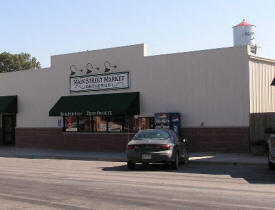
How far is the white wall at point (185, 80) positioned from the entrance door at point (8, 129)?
15.9 ft

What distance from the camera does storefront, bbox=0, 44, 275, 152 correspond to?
73.5 feet

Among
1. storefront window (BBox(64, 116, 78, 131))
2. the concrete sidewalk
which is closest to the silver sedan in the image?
the concrete sidewalk

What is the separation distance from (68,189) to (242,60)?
13.2m

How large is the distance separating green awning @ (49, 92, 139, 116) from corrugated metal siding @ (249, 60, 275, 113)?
623 cm

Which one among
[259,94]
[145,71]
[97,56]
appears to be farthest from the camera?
[97,56]

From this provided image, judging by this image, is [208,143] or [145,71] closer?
[208,143]

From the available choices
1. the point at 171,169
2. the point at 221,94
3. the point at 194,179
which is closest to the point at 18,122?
the point at 221,94

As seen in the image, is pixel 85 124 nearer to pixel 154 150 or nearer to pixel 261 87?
pixel 261 87

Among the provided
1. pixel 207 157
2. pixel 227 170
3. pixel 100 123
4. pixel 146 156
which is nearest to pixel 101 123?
pixel 100 123

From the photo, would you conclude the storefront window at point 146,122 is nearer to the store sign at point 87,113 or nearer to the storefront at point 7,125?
the store sign at point 87,113

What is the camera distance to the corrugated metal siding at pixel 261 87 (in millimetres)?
22234

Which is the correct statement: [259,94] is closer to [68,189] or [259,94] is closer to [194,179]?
[194,179]

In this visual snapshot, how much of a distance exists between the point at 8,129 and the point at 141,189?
24.1 metres

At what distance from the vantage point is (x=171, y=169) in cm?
1669
